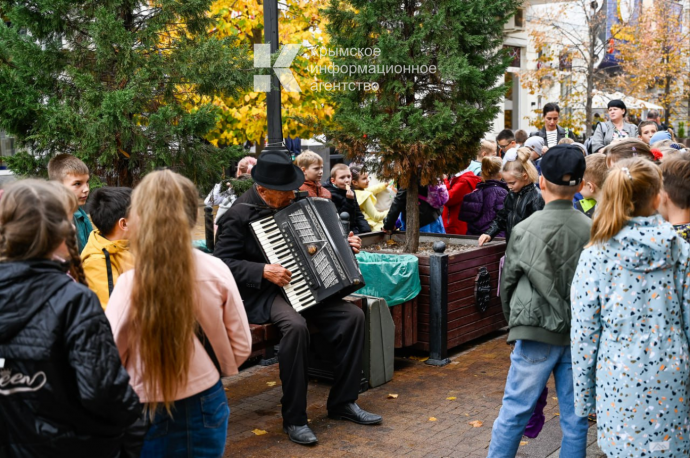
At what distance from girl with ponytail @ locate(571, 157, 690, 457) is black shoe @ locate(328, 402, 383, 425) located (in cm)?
209

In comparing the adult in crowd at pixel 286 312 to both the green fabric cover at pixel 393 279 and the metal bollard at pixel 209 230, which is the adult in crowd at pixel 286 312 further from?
the metal bollard at pixel 209 230

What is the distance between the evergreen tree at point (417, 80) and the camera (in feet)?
22.8

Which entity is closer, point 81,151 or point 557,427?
point 557,427

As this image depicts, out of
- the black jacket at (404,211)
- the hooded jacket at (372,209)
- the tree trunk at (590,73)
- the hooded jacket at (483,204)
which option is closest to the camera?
the black jacket at (404,211)

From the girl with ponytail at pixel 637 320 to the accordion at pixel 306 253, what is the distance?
201 centimetres

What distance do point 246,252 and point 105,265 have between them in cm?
145

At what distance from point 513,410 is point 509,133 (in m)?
8.04

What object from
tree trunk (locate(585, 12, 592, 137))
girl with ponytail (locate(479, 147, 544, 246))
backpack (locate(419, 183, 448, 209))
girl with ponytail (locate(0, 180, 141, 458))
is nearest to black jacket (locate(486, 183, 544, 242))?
girl with ponytail (locate(479, 147, 544, 246))

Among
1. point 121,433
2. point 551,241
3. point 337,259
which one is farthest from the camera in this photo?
point 337,259

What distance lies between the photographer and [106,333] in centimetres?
254

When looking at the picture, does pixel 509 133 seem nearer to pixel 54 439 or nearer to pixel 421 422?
pixel 421 422

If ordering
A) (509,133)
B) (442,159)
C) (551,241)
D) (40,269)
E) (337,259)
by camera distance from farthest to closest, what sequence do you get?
(509,133) → (442,159) → (337,259) → (551,241) → (40,269)

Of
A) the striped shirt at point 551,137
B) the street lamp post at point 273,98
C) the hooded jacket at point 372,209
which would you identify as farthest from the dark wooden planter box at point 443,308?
the striped shirt at point 551,137

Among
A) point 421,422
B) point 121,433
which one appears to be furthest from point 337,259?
point 121,433
